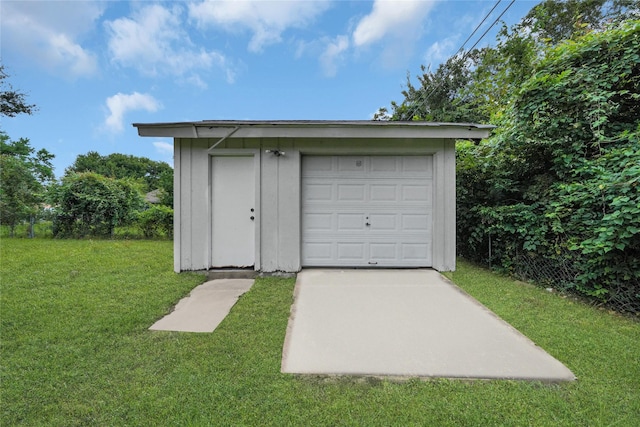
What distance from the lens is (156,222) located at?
9.32m

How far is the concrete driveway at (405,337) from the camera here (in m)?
2.03

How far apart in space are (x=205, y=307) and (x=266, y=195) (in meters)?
2.08

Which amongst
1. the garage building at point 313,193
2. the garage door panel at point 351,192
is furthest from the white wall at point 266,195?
the garage door panel at point 351,192

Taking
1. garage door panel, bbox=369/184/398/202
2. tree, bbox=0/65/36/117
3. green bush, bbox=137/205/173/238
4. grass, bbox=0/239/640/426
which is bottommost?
grass, bbox=0/239/640/426

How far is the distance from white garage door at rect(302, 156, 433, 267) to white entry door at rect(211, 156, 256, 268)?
0.94 metres

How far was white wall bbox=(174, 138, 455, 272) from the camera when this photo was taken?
464 cm

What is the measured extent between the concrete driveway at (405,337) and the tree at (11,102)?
1597cm

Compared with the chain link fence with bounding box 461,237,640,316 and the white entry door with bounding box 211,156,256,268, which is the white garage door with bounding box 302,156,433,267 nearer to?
the white entry door with bounding box 211,156,256,268

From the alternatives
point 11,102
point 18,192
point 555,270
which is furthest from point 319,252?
point 11,102

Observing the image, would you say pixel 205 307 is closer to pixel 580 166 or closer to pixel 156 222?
pixel 580 166

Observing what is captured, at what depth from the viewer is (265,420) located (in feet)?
5.01

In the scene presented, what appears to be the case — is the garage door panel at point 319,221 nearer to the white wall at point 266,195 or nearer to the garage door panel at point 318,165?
the white wall at point 266,195

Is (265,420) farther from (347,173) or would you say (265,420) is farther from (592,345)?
(347,173)

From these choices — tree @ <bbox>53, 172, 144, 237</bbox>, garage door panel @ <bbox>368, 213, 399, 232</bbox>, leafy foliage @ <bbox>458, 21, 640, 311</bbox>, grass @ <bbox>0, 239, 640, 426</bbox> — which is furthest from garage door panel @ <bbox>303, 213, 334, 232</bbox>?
tree @ <bbox>53, 172, 144, 237</bbox>
